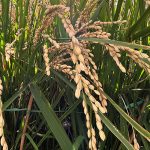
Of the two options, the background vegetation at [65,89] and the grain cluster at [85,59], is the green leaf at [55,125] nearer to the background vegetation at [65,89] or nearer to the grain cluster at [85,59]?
the grain cluster at [85,59]

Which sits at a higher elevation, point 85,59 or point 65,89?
point 85,59

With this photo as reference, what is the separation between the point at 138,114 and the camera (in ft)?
4.29

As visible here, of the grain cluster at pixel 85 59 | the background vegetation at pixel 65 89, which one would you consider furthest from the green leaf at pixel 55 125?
the background vegetation at pixel 65 89

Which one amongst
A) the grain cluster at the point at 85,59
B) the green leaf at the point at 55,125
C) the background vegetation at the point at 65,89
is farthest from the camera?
the background vegetation at the point at 65,89

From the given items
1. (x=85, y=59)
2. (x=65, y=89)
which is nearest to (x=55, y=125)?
(x=85, y=59)

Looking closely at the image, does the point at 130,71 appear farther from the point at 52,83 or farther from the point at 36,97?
the point at 36,97

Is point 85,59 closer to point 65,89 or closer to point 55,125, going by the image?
point 55,125

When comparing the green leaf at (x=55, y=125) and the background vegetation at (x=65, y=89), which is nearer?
the green leaf at (x=55, y=125)

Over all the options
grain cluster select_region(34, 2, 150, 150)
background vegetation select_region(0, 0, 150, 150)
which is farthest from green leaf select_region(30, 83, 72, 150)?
background vegetation select_region(0, 0, 150, 150)

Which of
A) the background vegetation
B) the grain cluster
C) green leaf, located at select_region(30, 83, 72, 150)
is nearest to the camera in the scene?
the grain cluster

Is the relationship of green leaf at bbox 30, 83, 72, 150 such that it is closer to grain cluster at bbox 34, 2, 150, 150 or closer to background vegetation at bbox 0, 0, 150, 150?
grain cluster at bbox 34, 2, 150, 150

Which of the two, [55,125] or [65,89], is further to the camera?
[65,89]

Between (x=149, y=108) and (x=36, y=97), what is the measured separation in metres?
0.46

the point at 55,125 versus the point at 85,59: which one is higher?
the point at 85,59
